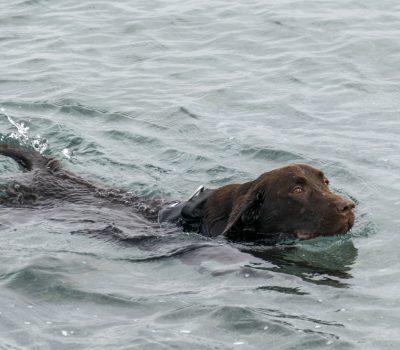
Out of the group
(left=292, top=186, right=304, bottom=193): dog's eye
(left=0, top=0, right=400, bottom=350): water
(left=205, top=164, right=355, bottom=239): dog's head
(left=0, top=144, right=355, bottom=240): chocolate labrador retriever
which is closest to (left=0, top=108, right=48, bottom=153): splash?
(left=0, top=0, right=400, bottom=350): water

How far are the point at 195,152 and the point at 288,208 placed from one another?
3.19 meters

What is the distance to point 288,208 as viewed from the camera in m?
8.23

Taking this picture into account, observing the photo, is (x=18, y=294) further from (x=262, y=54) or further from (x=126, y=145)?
(x=262, y=54)

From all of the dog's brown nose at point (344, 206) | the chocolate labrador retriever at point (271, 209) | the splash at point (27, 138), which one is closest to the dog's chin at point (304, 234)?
the chocolate labrador retriever at point (271, 209)

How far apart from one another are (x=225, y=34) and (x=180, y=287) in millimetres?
9188

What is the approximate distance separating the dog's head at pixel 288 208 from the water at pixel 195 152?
0.17 m

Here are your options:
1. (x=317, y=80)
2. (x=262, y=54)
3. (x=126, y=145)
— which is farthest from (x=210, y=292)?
(x=262, y=54)

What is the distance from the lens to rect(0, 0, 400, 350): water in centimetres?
677

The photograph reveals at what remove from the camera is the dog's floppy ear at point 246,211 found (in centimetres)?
819

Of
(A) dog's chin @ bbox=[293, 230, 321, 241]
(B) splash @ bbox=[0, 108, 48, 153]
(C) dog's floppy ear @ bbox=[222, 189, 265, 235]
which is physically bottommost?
(B) splash @ bbox=[0, 108, 48, 153]

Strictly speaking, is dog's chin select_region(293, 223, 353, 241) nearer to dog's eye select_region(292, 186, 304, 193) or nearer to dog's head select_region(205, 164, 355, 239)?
dog's head select_region(205, 164, 355, 239)

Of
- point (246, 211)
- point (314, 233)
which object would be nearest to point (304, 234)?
point (314, 233)

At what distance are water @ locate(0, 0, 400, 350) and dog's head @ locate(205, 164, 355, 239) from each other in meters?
0.17

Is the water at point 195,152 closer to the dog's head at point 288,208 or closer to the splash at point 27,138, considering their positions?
the splash at point 27,138
